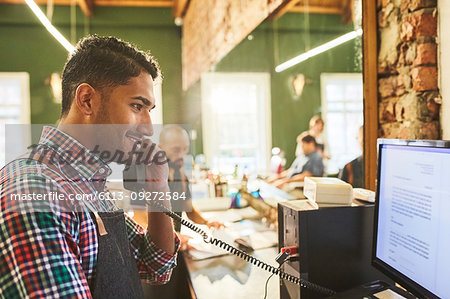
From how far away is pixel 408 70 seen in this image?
135 centimetres

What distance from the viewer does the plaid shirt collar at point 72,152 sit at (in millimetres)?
1000

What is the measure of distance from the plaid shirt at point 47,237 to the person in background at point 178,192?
921 millimetres

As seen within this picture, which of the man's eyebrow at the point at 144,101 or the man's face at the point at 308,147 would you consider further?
the man's face at the point at 308,147

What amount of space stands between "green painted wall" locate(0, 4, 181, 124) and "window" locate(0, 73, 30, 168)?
0.24ft

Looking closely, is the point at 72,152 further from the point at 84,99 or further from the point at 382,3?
the point at 382,3

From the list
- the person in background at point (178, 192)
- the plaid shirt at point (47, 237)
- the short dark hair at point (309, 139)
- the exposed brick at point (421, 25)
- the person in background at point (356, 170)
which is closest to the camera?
the plaid shirt at point (47, 237)

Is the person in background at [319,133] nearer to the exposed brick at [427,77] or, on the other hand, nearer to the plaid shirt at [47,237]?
the exposed brick at [427,77]

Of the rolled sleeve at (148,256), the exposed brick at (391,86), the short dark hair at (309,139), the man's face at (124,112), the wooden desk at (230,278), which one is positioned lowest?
the wooden desk at (230,278)

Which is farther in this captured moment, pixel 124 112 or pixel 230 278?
pixel 230 278

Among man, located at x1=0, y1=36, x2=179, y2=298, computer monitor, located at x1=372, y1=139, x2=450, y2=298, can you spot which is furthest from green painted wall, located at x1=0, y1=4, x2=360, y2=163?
computer monitor, located at x1=372, y1=139, x2=450, y2=298

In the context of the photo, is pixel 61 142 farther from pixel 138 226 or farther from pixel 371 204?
pixel 371 204

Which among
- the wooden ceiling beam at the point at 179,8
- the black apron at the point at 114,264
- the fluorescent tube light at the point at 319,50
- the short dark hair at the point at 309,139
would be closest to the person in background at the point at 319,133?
the short dark hair at the point at 309,139

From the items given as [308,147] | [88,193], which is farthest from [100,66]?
[308,147]

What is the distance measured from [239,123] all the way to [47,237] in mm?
2694
